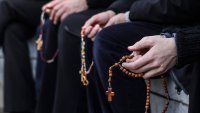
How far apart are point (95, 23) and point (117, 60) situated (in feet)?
1.26

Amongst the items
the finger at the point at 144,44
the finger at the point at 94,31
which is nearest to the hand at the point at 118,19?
the finger at the point at 94,31

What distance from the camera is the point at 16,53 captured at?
301cm

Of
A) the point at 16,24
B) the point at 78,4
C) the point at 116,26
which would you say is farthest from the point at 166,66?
the point at 16,24

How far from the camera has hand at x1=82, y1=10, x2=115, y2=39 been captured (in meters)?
2.13

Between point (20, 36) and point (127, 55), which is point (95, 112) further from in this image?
point (20, 36)

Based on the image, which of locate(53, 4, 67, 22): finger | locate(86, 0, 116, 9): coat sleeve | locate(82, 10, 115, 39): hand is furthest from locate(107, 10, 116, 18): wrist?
locate(53, 4, 67, 22): finger

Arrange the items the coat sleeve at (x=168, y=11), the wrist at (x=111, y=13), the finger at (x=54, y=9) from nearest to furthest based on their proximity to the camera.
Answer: the coat sleeve at (x=168, y=11)
the wrist at (x=111, y=13)
the finger at (x=54, y=9)

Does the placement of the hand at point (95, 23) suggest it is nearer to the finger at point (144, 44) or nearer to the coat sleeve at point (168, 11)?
the coat sleeve at point (168, 11)

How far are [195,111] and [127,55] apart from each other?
13.8 inches

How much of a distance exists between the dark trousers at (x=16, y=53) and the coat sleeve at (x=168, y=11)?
46.8 inches

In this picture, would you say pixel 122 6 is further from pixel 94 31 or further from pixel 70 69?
pixel 70 69

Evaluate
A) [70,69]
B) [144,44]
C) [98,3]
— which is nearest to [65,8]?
[98,3]

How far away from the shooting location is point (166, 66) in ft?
5.22

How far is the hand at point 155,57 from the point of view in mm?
1574
